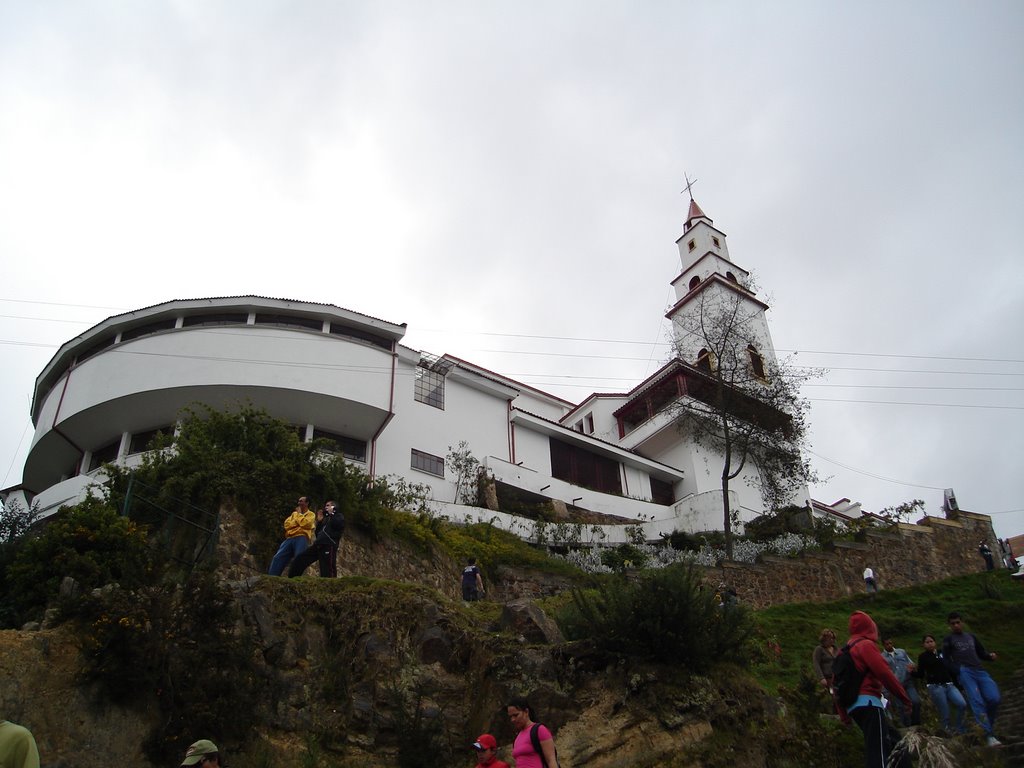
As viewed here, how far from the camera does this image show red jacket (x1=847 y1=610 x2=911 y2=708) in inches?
244

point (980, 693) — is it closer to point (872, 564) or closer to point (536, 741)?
point (536, 741)

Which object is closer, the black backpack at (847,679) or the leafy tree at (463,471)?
the black backpack at (847,679)

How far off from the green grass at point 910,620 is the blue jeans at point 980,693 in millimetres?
2374

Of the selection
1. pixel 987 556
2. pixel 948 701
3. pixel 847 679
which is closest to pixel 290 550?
pixel 847 679

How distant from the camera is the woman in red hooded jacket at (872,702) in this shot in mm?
6254

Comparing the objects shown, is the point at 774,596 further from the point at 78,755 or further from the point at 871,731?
the point at 78,755

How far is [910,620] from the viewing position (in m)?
17.0

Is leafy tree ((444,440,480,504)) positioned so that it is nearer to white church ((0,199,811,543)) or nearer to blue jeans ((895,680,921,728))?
white church ((0,199,811,543))

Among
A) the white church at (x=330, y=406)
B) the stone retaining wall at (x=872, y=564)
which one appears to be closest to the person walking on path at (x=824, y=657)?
the stone retaining wall at (x=872, y=564)

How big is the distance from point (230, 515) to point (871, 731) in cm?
1355

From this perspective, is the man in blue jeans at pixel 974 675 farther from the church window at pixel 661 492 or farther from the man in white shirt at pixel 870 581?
the church window at pixel 661 492

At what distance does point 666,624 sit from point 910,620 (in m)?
9.78

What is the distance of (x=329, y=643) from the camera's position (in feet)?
35.3

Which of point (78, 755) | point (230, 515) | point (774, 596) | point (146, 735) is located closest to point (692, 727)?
point (146, 735)
